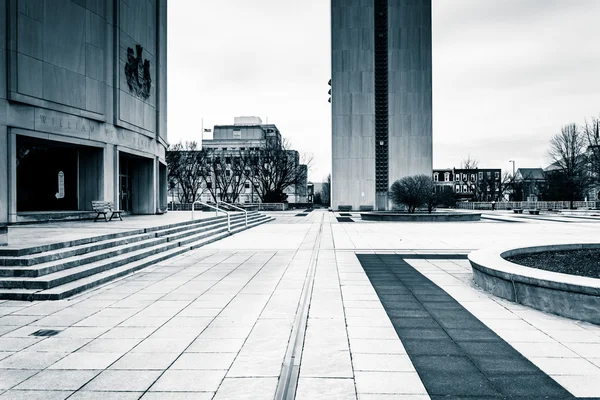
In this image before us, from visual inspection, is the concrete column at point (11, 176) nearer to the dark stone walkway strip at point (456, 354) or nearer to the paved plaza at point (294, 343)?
the paved plaza at point (294, 343)

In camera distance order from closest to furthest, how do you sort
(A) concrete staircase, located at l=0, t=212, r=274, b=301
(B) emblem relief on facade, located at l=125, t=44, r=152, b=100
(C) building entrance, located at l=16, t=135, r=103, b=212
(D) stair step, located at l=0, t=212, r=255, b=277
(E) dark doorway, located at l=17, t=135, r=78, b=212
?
(A) concrete staircase, located at l=0, t=212, r=274, b=301 → (D) stair step, located at l=0, t=212, r=255, b=277 → (E) dark doorway, located at l=17, t=135, r=78, b=212 → (C) building entrance, located at l=16, t=135, r=103, b=212 → (B) emblem relief on facade, located at l=125, t=44, r=152, b=100

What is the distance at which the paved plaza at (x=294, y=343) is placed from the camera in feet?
12.4

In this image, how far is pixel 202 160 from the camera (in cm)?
6081

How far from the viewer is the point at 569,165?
174 feet

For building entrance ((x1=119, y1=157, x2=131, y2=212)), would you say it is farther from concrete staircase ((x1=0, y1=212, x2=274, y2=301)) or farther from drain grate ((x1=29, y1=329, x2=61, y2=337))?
drain grate ((x1=29, y1=329, x2=61, y2=337))

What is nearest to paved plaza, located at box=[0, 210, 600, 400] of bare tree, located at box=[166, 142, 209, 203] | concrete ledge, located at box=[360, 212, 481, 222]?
concrete ledge, located at box=[360, 212, 481, 222]

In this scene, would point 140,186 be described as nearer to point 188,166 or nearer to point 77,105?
point 77,105

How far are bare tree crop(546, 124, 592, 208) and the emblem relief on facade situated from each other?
49.1 meters

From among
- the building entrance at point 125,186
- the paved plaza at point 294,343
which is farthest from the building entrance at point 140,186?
the paved plaza at point 294,343

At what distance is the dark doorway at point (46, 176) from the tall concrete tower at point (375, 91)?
118 feet

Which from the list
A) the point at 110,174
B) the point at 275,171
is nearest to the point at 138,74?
the point at 110,174

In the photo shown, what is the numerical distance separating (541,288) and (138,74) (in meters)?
23.4

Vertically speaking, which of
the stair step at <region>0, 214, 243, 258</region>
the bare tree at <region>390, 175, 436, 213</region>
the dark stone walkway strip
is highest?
the bare tree at <region>390, 175, 436, 213</region>

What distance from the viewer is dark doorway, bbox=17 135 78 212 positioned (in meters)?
18.9
